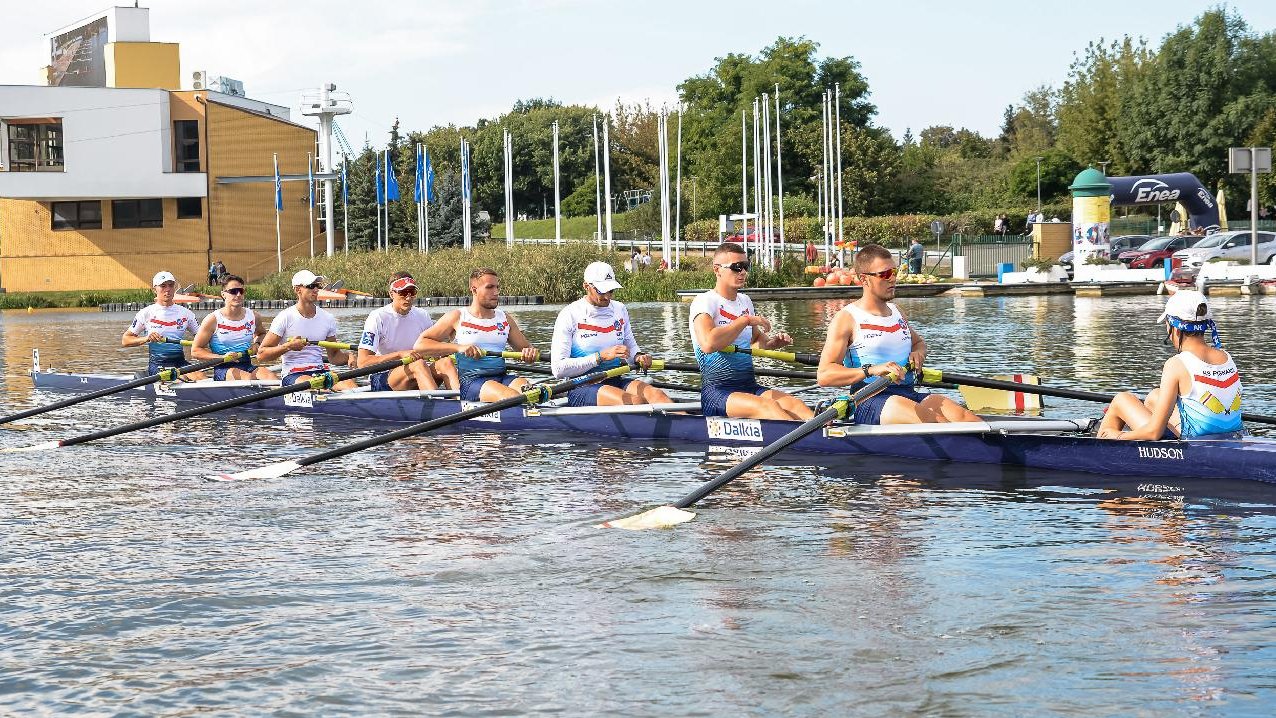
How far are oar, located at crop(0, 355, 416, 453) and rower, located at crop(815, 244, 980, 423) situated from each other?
5436 mm

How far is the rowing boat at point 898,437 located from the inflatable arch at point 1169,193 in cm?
4183

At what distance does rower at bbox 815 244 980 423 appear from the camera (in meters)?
10.8

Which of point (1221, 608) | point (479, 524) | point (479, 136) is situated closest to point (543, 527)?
point (479, 524)

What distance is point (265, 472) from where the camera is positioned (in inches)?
457

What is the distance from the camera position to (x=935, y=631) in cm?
692

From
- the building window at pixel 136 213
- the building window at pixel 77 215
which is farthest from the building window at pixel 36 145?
the building window at pixel 136 213

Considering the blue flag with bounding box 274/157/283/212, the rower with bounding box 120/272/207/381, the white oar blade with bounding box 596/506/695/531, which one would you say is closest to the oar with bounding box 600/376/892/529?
the white oar blade with bounding box 596/506/695/531

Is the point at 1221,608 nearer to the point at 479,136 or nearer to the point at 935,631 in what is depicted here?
the point at 935,631

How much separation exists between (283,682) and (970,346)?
18.9 meters

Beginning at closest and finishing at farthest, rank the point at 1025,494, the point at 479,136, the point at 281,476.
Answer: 1. the point at 1025,494
2. the point at 281,476
3. the point at 479,136

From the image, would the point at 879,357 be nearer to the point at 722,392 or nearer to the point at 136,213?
the point at 722,392

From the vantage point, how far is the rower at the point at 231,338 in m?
17.5

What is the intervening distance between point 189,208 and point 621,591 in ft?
208

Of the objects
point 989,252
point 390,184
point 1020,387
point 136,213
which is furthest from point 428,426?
point 136,213
